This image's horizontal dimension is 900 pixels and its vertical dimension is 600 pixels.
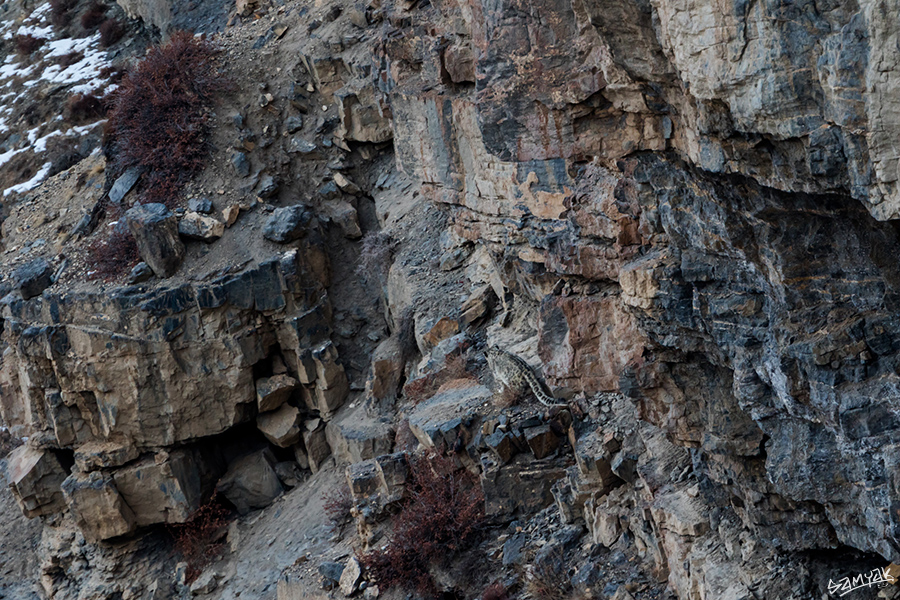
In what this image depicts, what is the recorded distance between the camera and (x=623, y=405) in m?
11.3

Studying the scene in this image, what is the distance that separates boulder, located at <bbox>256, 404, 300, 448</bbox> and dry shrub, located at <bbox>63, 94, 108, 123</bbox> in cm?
1096

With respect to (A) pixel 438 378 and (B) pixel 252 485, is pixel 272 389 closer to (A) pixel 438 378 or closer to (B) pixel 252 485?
(B) pixel 252 485

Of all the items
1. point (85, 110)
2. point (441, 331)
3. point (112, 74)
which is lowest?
point (441, 331)

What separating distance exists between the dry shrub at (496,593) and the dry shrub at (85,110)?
60.1ft

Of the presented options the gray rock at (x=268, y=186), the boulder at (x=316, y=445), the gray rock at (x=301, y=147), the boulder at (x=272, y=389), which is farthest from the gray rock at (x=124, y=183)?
the boulder at (x=316, y=445)

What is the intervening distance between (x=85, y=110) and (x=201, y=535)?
12748mm

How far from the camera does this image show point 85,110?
23.9 meters

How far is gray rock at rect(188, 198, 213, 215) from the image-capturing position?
60.2 ft

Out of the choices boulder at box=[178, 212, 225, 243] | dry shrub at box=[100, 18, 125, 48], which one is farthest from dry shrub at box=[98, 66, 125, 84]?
boulder at box=[178, 212, 225, 243]

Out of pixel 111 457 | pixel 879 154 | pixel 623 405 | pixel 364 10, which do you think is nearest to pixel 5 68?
pixel 364 10

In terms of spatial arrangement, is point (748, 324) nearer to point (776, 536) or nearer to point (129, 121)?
point (776, 536)

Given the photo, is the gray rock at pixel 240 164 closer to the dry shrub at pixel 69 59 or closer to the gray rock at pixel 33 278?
the gray rock at pixel 33 278

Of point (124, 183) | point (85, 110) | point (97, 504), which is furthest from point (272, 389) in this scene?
point (85, 110)

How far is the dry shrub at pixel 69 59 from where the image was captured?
2586 cm
